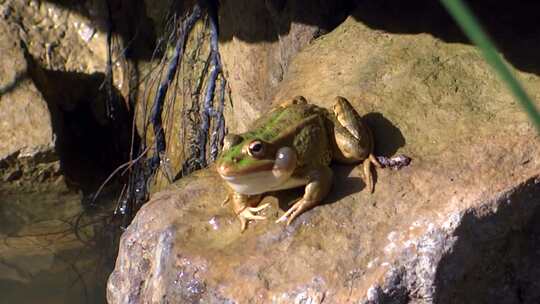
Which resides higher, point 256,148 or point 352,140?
point 256,148

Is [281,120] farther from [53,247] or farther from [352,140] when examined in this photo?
[53,247]

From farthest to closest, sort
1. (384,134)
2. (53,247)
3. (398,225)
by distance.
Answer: (53,247) → (384,134) → (398,225)

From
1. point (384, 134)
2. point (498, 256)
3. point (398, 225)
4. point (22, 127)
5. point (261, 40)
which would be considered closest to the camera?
point (398, 225)

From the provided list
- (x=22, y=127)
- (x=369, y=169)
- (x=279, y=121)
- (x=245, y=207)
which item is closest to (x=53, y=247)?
(x=22, y=127)

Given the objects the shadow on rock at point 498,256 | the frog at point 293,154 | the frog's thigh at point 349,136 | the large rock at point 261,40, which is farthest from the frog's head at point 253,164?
the large rock at point 261,40

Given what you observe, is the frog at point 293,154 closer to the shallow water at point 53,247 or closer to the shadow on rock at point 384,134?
the shadow on rock at point 384,134

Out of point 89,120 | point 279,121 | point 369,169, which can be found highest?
point 279,121

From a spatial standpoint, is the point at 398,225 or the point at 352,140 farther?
the point at 352,140
